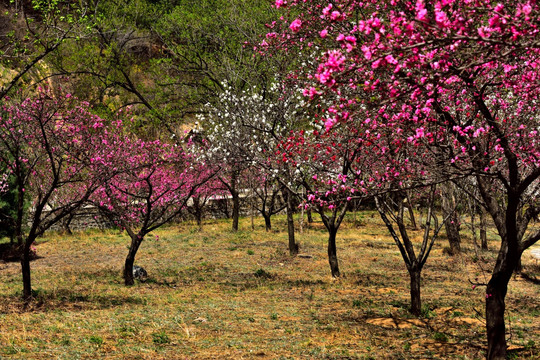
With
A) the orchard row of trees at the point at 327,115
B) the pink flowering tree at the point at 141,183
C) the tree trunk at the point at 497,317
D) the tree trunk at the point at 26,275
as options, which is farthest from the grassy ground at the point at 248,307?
the pink flowering tree at the point at 141,183

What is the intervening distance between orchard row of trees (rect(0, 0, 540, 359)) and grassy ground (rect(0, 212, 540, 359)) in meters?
1.23

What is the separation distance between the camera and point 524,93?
7.56 m

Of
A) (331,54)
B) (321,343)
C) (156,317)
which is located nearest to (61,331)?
(156,317)

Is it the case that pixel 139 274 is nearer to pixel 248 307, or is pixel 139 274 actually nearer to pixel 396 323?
pixel 248 307

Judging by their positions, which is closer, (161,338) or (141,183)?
(161,338)

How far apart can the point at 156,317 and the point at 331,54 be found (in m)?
8.85

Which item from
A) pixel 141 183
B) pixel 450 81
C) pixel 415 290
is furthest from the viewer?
pixel 141 183

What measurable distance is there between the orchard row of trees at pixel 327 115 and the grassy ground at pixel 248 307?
1.23m

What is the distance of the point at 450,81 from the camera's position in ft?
19.4

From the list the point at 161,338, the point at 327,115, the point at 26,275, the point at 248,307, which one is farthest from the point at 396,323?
the point at 26,275

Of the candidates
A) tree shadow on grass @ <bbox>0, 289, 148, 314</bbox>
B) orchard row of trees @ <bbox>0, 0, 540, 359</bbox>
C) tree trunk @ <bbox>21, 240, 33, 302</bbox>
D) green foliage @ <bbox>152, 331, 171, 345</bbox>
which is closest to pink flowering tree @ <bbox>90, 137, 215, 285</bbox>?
orchard row of trees @ <bbox>0, 0, 540, 359</bbox>

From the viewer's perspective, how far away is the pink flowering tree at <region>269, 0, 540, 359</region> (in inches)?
159

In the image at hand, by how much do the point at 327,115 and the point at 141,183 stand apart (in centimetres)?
1557

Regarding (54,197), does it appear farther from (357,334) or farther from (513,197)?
(513,197)
